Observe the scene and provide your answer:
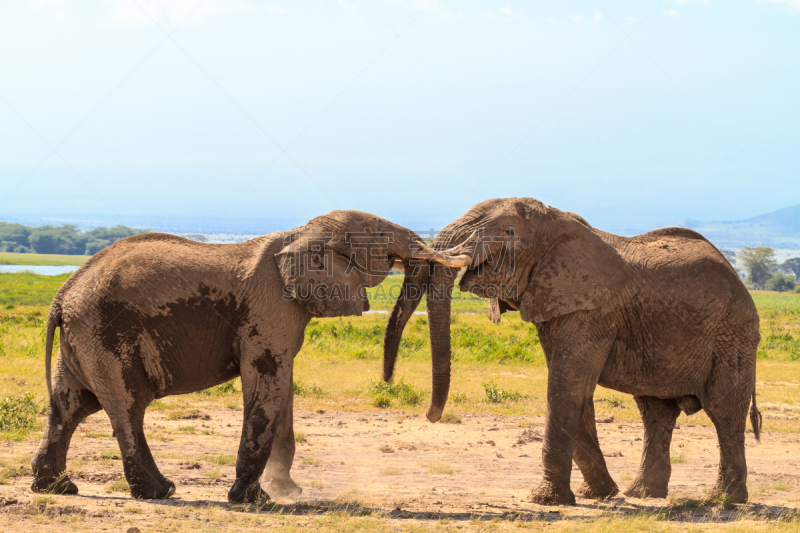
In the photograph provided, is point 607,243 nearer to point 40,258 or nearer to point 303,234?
point 303,234

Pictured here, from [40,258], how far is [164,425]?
16774 cm

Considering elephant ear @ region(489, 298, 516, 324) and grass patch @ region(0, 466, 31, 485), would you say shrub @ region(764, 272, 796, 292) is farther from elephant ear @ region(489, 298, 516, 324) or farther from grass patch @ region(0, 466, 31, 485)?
grass patch @ region(0, 466, 31, 485)

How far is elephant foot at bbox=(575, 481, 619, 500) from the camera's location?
9055mm

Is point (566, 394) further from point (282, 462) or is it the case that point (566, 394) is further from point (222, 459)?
point (222, 459)

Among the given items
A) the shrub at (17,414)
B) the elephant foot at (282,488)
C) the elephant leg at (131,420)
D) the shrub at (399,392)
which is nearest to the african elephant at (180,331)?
the elephant leg at (131,420)

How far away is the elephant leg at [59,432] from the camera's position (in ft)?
26.6

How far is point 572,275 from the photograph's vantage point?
837 cm

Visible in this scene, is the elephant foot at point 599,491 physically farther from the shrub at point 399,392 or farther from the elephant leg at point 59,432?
the shrub at point 399,392

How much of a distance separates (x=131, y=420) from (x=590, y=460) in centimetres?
530

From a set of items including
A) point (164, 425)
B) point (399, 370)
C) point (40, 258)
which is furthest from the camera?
point (40, 258)

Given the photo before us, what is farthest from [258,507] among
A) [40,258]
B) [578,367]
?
[40,258]

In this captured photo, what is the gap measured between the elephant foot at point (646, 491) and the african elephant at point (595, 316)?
742mm

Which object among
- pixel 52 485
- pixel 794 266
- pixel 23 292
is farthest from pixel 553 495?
pixel 794 266

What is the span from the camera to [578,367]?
824cm
